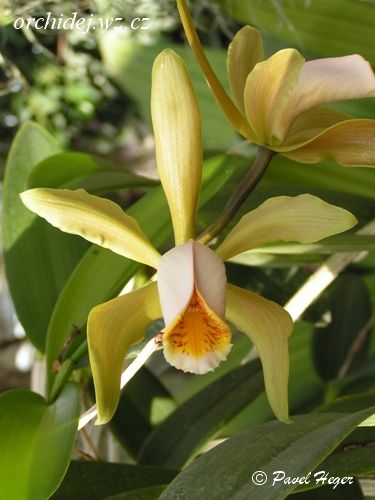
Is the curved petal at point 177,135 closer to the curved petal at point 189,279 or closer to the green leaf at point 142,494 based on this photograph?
the curved petal at point 189,279

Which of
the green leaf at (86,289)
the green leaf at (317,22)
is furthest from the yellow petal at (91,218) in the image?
the green leaf at (317,22)

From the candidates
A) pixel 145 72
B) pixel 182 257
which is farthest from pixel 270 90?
pixel 145 72

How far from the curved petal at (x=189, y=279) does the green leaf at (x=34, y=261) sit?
306 millimetres

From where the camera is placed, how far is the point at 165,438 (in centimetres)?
79

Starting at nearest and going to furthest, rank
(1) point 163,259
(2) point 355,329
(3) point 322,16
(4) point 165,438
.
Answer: (1) point 163,259 < (4) point 165,438 < (3) point 322,16 < (2) point 355,329

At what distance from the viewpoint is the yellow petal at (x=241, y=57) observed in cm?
57

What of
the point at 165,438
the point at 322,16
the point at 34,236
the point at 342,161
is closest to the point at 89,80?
the point at 322,16

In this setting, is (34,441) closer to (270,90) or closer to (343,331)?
(270,90)

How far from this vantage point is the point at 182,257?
51cm

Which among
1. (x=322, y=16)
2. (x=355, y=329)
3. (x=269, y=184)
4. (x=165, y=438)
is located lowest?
(x=355, y=329)

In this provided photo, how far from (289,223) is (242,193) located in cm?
6

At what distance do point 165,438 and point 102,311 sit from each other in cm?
31

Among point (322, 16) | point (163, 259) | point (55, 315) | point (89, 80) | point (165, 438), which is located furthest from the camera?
point (89, 80)

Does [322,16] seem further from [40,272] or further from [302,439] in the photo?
[302,439]
